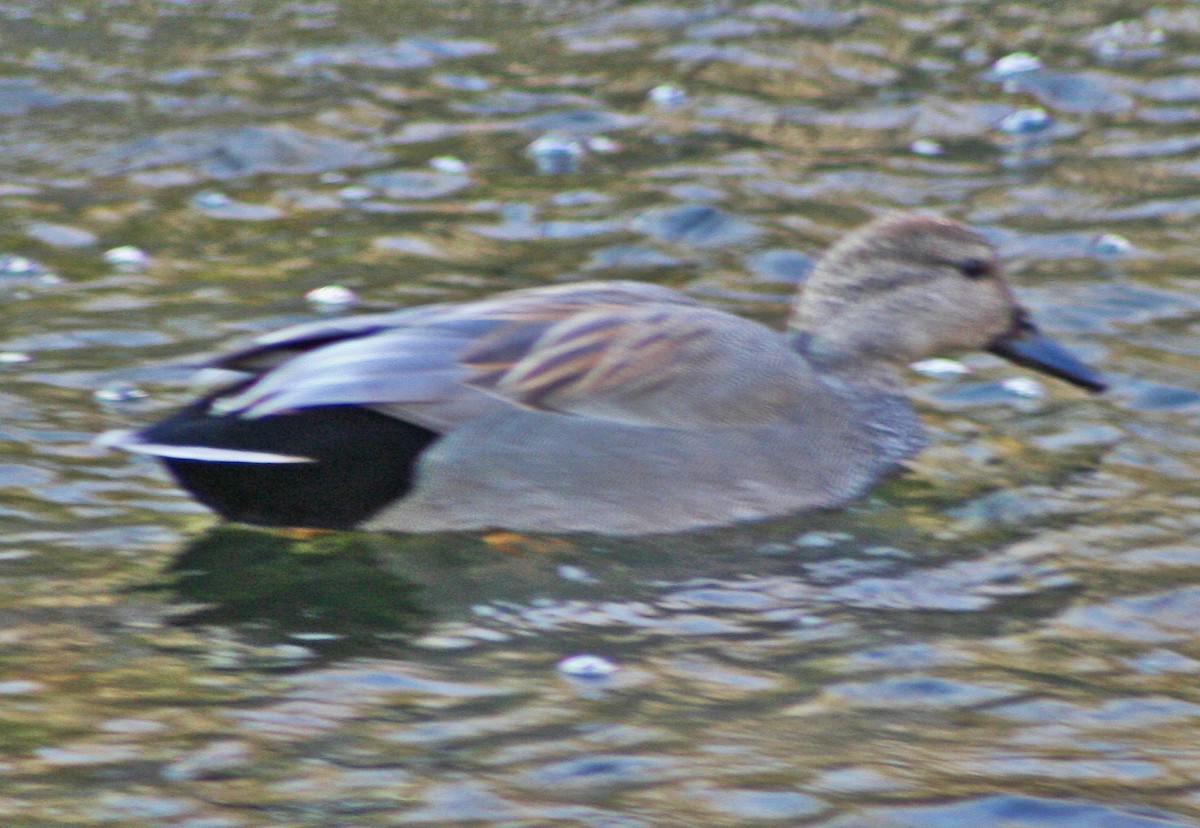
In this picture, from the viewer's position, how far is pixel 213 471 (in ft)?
19.3

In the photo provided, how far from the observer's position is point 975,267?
708 centimetres

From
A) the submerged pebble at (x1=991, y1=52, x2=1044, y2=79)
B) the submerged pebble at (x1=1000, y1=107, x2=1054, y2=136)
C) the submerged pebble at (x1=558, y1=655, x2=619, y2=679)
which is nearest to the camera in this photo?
the submerged pebble at (x1=558, y1=655, x2=619, y2=679)

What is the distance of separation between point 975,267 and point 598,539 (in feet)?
6.09

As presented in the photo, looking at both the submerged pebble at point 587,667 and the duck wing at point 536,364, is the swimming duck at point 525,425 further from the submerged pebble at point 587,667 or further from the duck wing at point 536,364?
the submerged pebble at point 587,667

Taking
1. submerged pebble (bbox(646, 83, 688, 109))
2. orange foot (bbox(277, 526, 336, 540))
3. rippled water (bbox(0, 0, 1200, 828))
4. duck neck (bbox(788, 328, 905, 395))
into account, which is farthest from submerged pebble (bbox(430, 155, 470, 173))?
orange foot (bbox(277, 526, 336, 540))

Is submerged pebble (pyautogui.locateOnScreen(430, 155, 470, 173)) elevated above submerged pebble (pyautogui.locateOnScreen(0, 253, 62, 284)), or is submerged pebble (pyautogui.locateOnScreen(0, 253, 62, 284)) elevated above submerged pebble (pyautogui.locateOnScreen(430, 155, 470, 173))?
submerged pebble (pyautogui.locateOnScreen(430, 155, 470, 173))

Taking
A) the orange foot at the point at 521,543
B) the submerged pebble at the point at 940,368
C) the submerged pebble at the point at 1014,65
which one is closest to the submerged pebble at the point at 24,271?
the orange foot at the point at 521,543

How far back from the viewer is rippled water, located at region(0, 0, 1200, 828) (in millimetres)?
4535

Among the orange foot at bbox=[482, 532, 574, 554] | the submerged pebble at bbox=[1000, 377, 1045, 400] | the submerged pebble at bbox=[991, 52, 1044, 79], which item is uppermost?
the submerged pebble at bbox=[991, 52, 1044, 79]

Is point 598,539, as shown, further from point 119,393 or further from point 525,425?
point 119,393

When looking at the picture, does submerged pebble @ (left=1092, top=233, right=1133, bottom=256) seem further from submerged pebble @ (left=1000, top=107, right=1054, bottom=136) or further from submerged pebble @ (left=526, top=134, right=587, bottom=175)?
submerged pebble @ (left=526, top=134, right=587, bottom=175)

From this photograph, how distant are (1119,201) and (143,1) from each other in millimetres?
5753

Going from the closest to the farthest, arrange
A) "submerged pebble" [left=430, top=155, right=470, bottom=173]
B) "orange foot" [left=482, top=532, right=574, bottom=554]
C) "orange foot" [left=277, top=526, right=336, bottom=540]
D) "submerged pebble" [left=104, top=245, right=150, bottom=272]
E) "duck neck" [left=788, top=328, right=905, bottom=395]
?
1. "orange foot" [left=482, top=532, right=574, bottom=554]
2. "orange foot" [left=277, top=526, right=336, bottom=540]
3. "duck neck" [left=788, top=328, right=905, bottom=395]
4. "submerged pebble" [left=104, top=245, right=150, bottom=272]
5. "submerged pebble" [left=430, top=155, right=470, bottom=173]

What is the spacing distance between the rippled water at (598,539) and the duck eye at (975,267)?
53 cm
